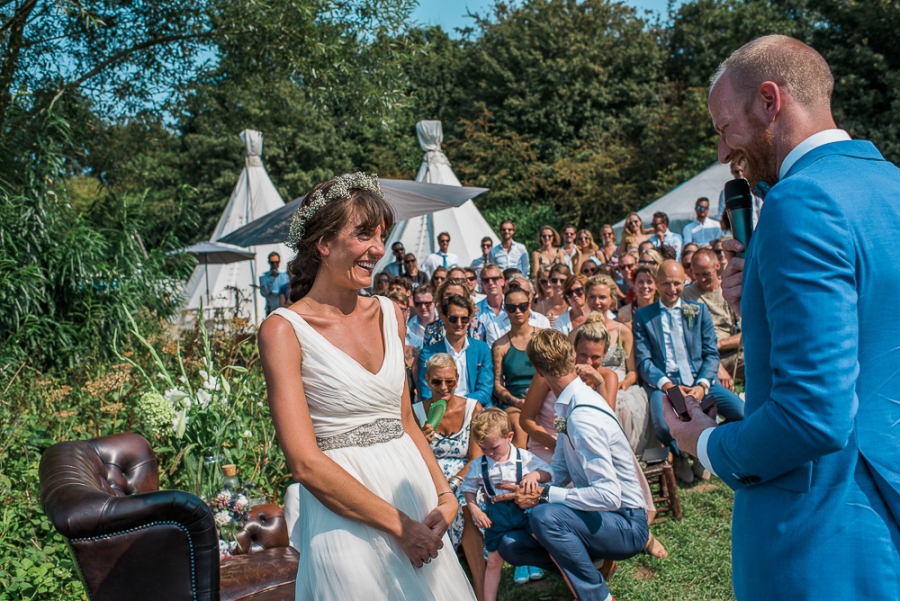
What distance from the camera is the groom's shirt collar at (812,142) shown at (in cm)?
150

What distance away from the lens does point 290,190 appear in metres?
31.4

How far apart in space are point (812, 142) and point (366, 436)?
152 centimetres

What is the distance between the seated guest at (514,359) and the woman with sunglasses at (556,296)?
1.25 m

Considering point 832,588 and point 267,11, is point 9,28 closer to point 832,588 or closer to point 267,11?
point 267,11

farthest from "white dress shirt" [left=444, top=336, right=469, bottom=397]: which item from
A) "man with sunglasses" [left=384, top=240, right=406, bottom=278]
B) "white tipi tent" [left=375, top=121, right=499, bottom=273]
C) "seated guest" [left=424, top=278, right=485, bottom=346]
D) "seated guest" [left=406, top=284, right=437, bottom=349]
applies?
"white tipi tent" [left=375, top=121, right=499, bottom=273]

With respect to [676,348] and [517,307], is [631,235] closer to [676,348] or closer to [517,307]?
[676,348]

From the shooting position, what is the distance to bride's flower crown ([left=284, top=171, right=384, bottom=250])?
2.41 m

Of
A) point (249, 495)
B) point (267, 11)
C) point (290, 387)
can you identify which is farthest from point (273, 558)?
point (267, 11)

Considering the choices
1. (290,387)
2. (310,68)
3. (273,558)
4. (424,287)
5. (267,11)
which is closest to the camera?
(290,387)

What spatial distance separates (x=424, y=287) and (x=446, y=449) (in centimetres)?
282

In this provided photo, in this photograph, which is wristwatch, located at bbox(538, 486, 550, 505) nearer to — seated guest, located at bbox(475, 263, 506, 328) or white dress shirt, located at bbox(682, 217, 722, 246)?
seated guest, located at bbox(475, 263, 506, 328)

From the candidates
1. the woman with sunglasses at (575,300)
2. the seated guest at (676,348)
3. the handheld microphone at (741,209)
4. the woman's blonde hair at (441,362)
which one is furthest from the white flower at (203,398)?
the handheld microphone at (741,209)

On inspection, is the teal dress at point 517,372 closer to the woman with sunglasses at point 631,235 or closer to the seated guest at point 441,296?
the seated guest at point 441,296

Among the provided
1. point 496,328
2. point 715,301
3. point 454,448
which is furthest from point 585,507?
point 715,301
